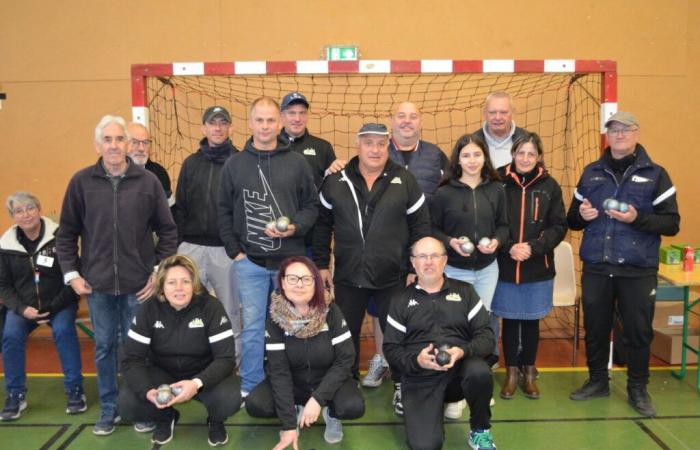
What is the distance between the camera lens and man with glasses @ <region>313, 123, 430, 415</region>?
345 cm

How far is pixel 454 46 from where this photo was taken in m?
5.35

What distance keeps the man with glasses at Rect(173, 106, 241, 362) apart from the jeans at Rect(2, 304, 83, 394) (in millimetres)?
900

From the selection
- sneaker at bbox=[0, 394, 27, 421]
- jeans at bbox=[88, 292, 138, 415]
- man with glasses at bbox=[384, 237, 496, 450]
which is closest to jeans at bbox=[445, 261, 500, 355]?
man with glasses at bbox=[384, 237, 496, 450]

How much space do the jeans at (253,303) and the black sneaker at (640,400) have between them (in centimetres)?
245

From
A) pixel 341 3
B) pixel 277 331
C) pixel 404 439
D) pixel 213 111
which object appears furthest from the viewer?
pixel 341 3

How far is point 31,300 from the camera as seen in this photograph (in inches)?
148

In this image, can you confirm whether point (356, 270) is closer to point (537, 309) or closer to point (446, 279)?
point (446, 279)

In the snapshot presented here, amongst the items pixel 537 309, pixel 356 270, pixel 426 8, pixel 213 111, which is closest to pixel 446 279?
pixel 356 270

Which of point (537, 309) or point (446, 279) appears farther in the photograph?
point (537, 309)

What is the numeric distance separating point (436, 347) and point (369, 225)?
81 centimetres

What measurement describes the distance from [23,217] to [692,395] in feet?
15.3

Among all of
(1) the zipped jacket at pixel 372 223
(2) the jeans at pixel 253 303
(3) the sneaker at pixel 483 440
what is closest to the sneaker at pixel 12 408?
(2) the jeans at pixel 253 303

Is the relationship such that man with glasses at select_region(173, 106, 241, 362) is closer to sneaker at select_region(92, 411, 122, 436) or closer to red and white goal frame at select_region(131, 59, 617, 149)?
red and white goal frame at select_region(131, 59, 617, 149)

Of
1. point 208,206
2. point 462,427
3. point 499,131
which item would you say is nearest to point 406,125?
point 499,131
